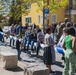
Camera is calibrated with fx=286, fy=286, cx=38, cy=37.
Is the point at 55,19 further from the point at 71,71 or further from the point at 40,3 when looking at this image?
the point at 71,71

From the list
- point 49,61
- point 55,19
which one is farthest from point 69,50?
point 55,19

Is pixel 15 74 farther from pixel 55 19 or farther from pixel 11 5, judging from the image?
pixel 55 19

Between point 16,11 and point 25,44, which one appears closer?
point 25,44

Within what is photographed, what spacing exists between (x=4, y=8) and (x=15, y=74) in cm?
2557

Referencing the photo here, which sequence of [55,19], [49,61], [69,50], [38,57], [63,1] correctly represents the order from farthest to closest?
[55,19] → [63,1] → [38,57] → [49,61] → [69,50]

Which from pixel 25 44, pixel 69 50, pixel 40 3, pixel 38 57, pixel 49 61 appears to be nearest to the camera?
pixel 69 50

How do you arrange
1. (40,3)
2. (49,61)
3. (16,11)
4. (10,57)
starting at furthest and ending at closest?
(16,11)
(40,3)
(10,57)
(49,61)

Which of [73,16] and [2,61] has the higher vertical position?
[2,61]

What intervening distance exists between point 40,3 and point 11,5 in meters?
10.4

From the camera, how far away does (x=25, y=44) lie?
17.5 meters

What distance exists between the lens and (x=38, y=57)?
14.9 m

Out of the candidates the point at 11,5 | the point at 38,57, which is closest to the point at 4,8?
the point at 11,5

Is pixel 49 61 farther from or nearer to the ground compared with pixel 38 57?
farther from the ground

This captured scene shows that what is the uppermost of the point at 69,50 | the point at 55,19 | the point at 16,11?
the point at 69,50
